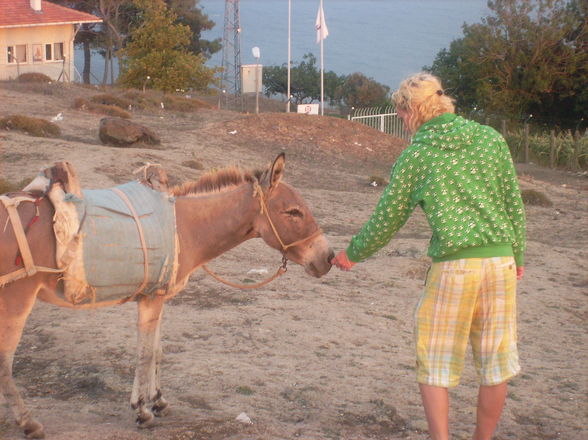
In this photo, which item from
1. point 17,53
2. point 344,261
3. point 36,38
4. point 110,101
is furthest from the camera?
point 36,38

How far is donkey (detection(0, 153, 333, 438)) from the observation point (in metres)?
4.30

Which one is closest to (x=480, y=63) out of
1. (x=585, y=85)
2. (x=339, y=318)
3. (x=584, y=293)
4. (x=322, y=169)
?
(x=585, y=85)

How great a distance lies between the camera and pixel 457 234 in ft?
11.8

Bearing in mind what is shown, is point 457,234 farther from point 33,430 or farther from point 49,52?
point 49,52

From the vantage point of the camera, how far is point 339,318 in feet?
23.8

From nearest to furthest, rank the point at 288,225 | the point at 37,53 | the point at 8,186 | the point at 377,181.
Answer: the point at 288,225
the point at 8,186
the point at 377,181
the point at 37,53

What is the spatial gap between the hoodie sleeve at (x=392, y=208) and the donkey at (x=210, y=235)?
2.33ft

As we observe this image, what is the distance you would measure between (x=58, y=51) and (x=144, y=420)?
130ft

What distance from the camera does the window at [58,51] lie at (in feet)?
133

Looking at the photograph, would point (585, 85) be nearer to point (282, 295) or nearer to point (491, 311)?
point (282, 295)

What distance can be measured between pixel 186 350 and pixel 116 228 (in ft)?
6.95

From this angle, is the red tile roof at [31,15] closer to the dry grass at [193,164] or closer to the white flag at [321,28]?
the white flag at [321,28]

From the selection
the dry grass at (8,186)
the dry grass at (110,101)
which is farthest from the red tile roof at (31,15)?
the dry grass at (8,186)

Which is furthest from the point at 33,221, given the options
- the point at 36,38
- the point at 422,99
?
the point at 36,38
